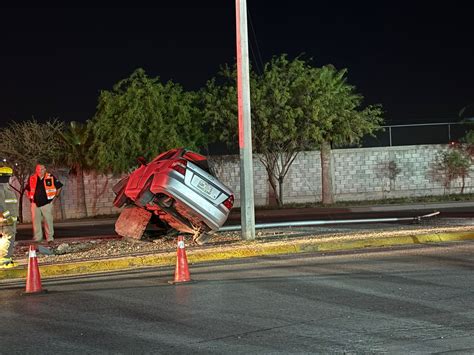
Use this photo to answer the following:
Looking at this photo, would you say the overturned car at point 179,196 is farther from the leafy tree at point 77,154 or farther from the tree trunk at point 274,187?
the leafy tree at point 77,154

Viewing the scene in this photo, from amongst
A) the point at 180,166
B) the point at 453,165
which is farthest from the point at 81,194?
the point at 180,166

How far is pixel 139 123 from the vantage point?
28047 mm

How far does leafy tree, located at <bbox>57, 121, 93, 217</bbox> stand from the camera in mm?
29641

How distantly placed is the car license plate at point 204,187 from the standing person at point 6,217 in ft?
10.1

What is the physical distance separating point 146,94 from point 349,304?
21.2m

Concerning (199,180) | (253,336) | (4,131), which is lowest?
(253,336)

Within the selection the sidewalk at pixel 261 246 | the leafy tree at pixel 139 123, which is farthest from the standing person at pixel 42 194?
the leafy tree at pixel 139 123

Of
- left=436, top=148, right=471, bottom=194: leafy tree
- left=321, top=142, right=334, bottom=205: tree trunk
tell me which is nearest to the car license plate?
left=321, top=142, right=334, bottom=205: tree trunk

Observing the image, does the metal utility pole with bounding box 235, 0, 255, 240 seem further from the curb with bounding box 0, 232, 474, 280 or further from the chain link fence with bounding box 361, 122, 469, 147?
the chain link fence with bounding box 361, 122, 469, 147

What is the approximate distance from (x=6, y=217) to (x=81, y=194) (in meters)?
18.2

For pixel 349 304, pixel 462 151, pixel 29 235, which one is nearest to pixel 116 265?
pixel 349 304

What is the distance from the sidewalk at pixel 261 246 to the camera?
12.4 metres

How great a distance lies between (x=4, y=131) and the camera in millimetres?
29000

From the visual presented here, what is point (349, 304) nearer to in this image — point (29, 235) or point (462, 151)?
point (29, 235)
